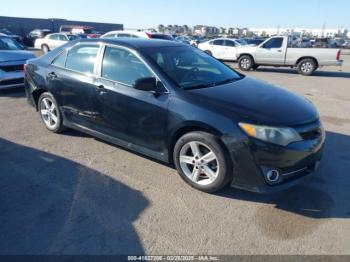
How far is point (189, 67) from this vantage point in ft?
14.2

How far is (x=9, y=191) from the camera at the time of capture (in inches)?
142

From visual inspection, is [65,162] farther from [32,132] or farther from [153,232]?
[153,232]

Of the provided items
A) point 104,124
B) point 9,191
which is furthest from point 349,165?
point 9,191

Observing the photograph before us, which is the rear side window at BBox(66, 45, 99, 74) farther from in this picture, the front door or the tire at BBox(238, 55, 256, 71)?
the tire at BBox(238, 55, 256, 71)

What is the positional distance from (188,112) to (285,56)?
13.2 meters

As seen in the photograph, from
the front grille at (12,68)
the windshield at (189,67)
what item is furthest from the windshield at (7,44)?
the windshield at (189,67)

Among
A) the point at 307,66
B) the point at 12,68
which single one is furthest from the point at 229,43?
the point at 12,68

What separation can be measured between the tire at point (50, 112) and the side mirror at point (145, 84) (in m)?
2.07

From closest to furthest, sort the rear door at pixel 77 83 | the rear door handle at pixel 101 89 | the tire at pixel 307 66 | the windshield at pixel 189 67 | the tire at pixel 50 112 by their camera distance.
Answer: the windshield at pixel 189 67 < the rear door handle at pixel 101 89 < the rear door at pixel 77 83 < the tire at pixel 50 112 < the tire at pixel 307 66

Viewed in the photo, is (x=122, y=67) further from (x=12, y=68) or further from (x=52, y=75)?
(x=12, y=68)

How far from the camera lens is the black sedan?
10.7 ft

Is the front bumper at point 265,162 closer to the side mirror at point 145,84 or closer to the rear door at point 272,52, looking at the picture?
the side mirror at point 145,84

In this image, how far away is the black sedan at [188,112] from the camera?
3.25m

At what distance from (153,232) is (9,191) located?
1836 mm
